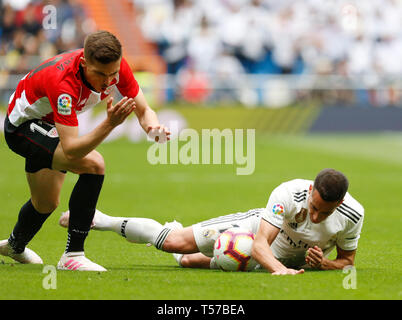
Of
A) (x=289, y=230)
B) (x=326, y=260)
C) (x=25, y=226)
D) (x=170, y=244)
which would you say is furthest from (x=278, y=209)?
(x=25, y=226)

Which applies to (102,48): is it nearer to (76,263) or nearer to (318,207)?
(76,263)

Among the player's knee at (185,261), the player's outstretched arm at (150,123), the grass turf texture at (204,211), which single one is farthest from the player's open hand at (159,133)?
the player's knee at (185,261)

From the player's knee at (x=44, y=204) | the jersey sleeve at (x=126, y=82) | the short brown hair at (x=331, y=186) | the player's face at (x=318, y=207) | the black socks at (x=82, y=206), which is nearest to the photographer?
the short brown hair at (x=331, y=186)

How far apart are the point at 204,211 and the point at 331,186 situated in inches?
205

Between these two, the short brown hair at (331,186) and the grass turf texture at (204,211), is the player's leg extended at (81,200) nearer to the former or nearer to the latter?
the grass turf texture at (204,211)

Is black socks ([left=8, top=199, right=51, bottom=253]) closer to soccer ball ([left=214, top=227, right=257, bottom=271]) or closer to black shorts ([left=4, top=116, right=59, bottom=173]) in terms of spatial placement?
black shorts ([left=4, top=116, right=59, bottom=173])

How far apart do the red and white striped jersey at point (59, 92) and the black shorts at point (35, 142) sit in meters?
0.07

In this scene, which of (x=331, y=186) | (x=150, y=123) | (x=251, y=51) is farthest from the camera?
(x=251, y=51)

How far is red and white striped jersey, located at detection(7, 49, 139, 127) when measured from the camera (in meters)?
6.26

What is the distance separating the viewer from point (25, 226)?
7219 mm

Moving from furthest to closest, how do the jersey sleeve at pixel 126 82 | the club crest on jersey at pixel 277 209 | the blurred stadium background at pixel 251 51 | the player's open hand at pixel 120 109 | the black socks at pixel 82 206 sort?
the blurred stadium background at pixel 251 51 → the jersey sleeve at pixel 126 82 → the black socks at pixel 82 206 → the club crest on jersey at pixel 277 209 → the player's open hand at pixel 120 109

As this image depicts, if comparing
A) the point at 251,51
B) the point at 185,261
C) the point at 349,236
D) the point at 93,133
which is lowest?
the point at 185,261

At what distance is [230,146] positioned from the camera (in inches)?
863

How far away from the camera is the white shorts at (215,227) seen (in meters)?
7.05
